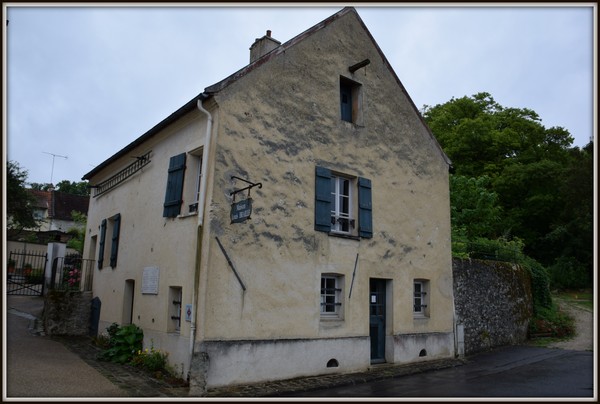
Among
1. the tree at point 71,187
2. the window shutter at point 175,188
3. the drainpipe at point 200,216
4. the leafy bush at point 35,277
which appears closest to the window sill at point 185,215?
the window shutter at point 175,188

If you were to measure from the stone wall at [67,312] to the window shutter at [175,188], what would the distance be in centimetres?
575

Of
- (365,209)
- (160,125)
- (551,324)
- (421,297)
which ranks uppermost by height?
(160,125)

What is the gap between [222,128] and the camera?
930 centimetres

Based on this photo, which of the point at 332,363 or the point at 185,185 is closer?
the point at 185,185

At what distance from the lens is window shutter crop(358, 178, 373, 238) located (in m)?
11.3

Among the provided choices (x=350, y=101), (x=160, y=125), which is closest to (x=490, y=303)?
(x=350, y=101)

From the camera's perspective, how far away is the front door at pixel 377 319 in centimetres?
1140

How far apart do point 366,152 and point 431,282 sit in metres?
3.98

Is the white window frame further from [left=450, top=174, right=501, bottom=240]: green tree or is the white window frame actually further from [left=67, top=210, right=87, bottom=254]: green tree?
[left=67, top=210, right=87, bottom=254]: green tree

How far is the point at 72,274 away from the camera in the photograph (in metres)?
15.4

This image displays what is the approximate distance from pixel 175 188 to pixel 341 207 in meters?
3.87

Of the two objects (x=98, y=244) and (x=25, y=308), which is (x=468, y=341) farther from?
(x=25, y=308)

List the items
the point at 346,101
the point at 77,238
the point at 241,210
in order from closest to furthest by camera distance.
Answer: the point at 241,210
the point at 346,101
the point at 77,238

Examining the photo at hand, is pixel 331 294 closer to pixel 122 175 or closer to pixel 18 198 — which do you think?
pixel 122 175
